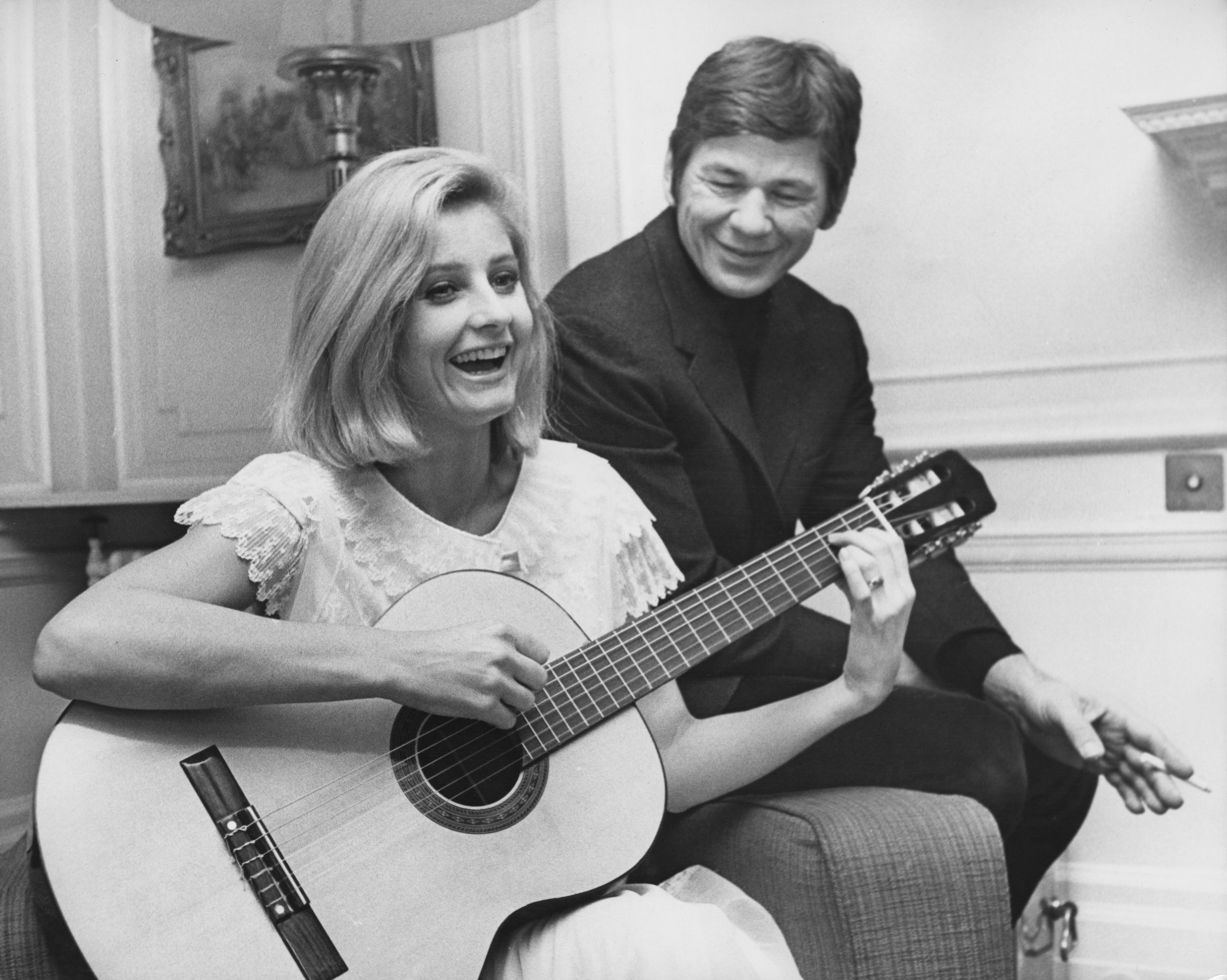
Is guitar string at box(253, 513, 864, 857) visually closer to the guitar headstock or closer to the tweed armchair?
the guitar headstock

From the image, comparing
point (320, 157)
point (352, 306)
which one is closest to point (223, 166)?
point (320, 157)

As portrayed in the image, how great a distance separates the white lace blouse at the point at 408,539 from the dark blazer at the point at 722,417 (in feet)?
0.20

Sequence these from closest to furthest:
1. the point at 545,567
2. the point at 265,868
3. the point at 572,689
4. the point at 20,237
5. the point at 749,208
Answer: the point at 265,868, the point at 572,689, the point at 545,567, the point at 749,208, the point at 20,237

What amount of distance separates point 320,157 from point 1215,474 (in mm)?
1090

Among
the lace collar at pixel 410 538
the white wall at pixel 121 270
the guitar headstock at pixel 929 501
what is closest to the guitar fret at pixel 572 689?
the lace collar at pixel 410 538

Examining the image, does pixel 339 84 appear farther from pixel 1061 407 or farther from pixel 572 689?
pixel 1061 407

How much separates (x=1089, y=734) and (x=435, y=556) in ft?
2.55

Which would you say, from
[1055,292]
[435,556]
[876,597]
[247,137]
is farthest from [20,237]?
[1055,292]

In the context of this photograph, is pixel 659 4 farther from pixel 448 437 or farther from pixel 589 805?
pixel 589 805


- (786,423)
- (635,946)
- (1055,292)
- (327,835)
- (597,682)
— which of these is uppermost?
(1055,292)

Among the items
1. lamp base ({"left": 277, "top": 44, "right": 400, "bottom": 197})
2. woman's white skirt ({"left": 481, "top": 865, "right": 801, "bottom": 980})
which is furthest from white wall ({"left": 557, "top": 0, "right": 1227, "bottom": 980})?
woman's white skirt ({"left": 481, "top": 865, "right": 801, "bottom": 980})

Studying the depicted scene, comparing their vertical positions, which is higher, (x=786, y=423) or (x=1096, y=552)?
(x=786, y=423)

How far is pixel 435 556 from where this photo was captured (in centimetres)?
130

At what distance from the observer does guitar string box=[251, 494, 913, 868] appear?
→ 1.17 meters
